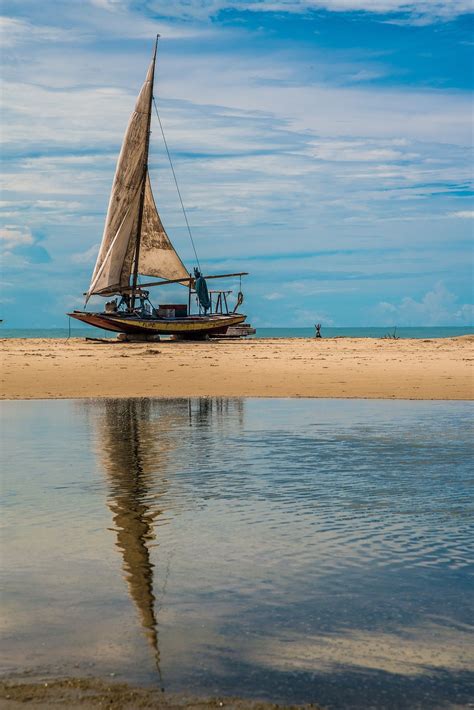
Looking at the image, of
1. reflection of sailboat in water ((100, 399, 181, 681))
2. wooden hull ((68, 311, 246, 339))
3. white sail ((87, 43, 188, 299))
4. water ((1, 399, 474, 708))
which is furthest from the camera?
white sail ((87, 43, 188, 299))

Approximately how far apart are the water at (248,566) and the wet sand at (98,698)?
13 centimetres

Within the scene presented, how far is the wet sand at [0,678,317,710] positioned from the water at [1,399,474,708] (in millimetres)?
129

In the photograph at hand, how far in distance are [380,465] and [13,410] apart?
1069 cm

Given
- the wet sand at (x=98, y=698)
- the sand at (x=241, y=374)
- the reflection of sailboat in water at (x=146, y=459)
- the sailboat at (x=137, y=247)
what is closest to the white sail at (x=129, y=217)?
the sailboat at (x=137, y=247)

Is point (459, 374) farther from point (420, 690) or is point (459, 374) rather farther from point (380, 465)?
point (420, 690)

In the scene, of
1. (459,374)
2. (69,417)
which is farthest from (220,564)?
(459,374)

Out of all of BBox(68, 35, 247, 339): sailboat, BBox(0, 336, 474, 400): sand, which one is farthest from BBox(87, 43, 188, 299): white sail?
BBox(0, 336, 474, 400): sand

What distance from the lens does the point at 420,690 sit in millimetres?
4969

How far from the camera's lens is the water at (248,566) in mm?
5277

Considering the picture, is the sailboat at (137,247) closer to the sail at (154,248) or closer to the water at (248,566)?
the sail at (154,248)

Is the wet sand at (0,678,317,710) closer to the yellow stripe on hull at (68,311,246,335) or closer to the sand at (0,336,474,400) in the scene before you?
the sand at (0,336,474,400)

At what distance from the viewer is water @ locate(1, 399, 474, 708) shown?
5.28m

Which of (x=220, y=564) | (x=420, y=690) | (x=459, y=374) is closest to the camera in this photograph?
(x=420, y=690)

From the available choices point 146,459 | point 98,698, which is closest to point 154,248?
point 146,459
